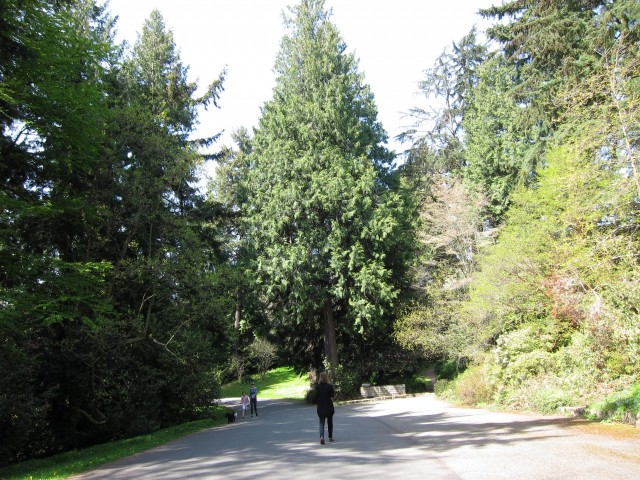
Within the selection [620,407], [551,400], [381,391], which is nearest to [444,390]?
[381,391]

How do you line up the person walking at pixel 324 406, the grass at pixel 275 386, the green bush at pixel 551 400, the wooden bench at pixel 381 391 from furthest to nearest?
the grass at pixel 275 386 < the wooden bench at pixel 381 391 < the green bush at pixel 551 400 < the person walking at pixel 324 406

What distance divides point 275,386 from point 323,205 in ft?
78.9

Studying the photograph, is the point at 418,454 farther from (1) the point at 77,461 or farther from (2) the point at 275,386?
(2) the point at 275,386

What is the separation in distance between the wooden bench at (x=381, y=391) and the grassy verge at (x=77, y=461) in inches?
493

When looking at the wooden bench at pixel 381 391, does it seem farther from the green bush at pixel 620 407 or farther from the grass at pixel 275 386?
the green bush at pixel 620 407

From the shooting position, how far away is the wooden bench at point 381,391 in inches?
999

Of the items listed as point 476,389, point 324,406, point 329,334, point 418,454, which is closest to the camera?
point 418,454

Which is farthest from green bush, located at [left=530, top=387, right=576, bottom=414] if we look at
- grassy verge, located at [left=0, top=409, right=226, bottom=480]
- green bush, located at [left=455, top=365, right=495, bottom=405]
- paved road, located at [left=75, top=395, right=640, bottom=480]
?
grassy verge, located at [left=0, top=409, right=226, bottom=480]

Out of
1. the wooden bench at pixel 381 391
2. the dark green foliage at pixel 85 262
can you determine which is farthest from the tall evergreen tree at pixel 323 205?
the dark green foliage at pixel 85 262

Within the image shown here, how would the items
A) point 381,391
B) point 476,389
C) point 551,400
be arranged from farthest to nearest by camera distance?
point 381,391 < point 476,389 < point 551,400

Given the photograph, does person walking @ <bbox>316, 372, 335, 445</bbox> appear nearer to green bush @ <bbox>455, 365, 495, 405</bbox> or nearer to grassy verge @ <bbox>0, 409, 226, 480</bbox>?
grassy verge @ <bbox>0, 409, 226, 480</bbox>

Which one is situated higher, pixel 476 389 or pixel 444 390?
pixel 476 389

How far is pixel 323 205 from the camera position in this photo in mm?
25594

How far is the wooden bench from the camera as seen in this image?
2538 centimetres
